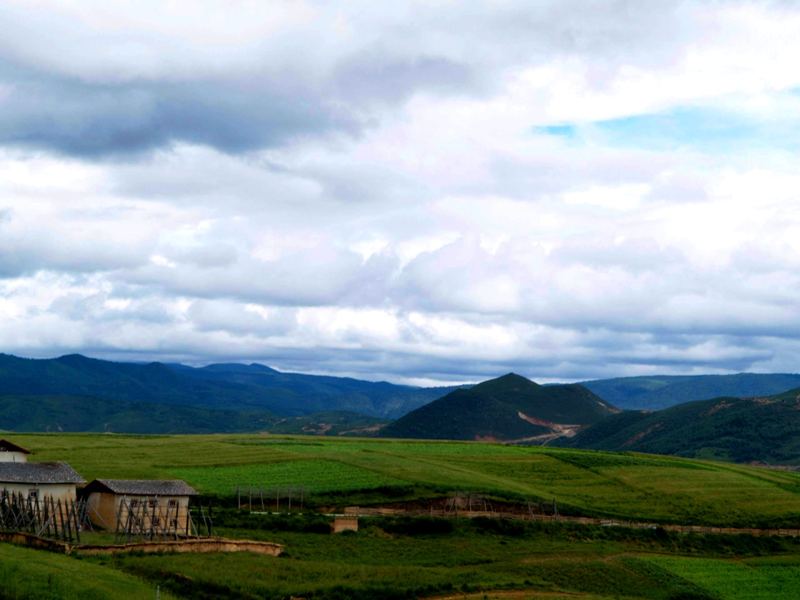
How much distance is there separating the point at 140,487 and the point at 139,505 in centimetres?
143

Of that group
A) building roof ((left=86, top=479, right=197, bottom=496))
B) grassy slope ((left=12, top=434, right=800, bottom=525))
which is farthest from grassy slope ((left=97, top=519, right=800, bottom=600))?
grassy slope ((left=12, top=434, right=800, bottom=525))

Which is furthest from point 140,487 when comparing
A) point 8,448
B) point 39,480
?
point 8,448

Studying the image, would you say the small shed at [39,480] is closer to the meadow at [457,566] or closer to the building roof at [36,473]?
the building roof at [36,473]

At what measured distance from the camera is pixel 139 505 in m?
75.7

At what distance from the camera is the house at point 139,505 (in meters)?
→ 75.0

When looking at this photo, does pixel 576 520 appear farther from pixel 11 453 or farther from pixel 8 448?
pixel 8 448

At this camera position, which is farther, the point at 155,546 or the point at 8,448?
the point at 8,448

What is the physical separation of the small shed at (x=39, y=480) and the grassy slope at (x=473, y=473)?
1448cm

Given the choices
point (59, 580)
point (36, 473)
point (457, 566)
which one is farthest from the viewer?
point (36, 473)

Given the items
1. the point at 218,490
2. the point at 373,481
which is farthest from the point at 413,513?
the point at 218,490

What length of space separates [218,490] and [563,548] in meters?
29.2

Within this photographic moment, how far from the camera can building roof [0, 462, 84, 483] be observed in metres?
74.8

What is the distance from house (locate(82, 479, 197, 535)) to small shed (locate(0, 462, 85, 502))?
142 centimetres

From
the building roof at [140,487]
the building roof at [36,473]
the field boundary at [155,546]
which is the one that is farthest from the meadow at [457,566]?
the building roof at [36,473]
